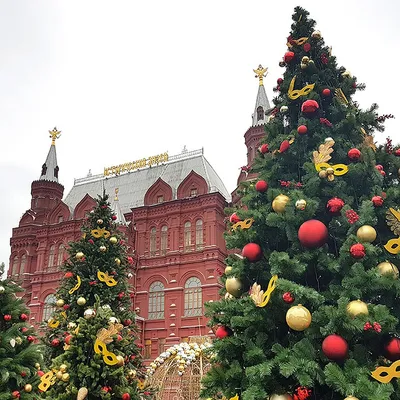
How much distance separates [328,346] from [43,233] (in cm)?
2903

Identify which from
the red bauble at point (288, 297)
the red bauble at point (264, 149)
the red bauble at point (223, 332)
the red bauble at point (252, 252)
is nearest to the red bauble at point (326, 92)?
the red bauble at point (264, 149)

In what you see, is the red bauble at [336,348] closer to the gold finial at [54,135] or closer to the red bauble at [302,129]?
the red bauble at [302,129]

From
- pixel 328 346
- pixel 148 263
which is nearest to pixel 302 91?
pixel 328 346

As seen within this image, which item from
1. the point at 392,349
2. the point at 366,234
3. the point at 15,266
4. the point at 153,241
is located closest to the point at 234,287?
the point at 366,234

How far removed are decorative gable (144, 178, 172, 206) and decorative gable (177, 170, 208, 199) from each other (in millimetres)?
1218

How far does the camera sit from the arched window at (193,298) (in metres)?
24.3

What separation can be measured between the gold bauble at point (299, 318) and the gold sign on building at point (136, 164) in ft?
93.4

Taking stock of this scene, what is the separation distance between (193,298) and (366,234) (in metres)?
21.3

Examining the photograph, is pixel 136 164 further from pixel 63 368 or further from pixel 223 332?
pixel 223 332

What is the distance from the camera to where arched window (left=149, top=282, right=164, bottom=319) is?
25364 mm

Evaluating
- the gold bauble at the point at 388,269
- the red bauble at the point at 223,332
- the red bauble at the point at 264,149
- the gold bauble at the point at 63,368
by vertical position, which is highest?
the red bauble at the point at 264,149

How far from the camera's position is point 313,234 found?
171 inches

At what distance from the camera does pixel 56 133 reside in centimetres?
3612

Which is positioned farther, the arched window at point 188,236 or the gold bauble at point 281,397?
the arched window at point 188,236
